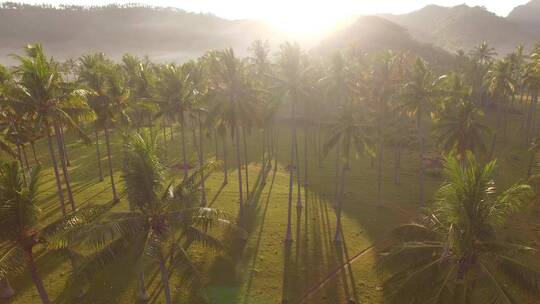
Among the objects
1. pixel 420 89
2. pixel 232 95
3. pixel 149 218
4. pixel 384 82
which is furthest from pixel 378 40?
pixel 149 218

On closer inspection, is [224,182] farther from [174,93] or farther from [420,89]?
[420,89]

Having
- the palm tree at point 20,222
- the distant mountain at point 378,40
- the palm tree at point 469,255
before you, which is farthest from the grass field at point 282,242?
the distant mountain at point 378,40

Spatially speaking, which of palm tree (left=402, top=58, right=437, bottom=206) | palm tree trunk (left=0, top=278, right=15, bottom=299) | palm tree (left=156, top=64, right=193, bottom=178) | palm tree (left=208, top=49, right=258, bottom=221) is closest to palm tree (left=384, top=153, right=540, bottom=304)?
palm tree (left=208, top=49, right=258, bottom=221)

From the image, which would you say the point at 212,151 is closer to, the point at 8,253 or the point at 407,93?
the point at 407,93

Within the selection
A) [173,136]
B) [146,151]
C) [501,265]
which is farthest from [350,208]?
[173,136]

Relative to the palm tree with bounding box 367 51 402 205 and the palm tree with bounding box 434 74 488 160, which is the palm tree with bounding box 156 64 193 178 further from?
the palm tree with bounding box 434 74 488 160
